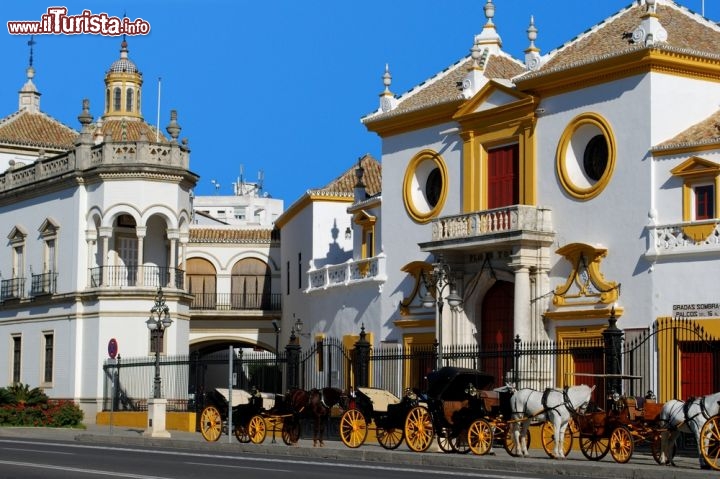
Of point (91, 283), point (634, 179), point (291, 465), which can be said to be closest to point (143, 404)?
point (91, 283)

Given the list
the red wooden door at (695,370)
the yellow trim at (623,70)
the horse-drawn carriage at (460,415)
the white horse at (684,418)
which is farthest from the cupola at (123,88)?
the white horse at (684,418)

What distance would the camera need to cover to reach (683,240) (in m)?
34.0

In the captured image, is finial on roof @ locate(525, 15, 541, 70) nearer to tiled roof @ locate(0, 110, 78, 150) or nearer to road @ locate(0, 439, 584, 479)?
road @ locate(0, 439, 584, 479)

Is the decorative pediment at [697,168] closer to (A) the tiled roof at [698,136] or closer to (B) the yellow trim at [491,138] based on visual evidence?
(A) the tiled roof at [698,136]

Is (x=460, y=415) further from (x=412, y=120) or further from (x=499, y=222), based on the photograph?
(x=412, y=120)

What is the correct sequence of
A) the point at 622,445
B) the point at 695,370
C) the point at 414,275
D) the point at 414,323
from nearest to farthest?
the point at 622,445, the point at 695,370, the point at 414,323, the point at 414,275

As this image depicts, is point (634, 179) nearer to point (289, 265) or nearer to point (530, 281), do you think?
point (530, 281)

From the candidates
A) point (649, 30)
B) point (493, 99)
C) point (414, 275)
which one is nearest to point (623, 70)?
point (649, 30)

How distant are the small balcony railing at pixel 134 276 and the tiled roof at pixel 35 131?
14.2 metres

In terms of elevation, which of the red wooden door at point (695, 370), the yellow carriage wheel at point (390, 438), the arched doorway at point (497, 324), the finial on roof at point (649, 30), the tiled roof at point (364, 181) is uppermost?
the finial on roof at point (649, 30)

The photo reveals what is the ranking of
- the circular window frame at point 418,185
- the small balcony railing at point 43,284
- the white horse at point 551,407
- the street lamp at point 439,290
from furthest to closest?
the small balcony railing at point 43,284, the circular window frame at point 418,185, the street lamp at point 439,290, the white horse at point 551,407

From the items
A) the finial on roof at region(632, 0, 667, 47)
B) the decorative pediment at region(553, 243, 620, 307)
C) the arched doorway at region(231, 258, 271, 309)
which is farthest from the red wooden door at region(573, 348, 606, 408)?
the arched doorway at region(231, 258, 271, 309)

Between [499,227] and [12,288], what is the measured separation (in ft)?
74.6

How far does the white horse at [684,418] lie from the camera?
23.6 meters
